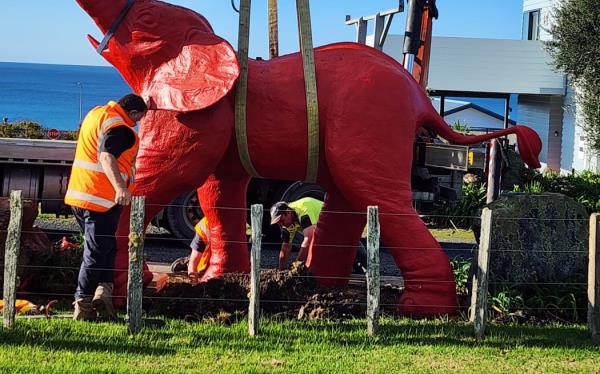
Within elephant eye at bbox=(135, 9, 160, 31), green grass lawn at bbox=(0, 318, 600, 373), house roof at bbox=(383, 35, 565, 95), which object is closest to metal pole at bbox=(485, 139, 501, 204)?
green grass lawn at bbox=(0, 318, 600, 373)

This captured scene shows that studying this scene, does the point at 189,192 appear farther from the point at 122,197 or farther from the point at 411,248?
the point at 122,197

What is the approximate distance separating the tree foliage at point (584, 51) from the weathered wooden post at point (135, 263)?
14.7 meters

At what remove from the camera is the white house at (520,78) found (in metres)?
21.5

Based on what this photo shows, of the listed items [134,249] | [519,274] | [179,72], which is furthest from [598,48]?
[134,249]

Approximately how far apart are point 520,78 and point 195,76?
705 inches

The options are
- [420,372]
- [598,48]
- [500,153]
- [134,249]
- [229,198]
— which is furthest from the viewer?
[598,48]

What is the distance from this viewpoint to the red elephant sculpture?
5.86 meters

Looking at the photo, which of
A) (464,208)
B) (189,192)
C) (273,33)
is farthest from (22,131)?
(273,33)

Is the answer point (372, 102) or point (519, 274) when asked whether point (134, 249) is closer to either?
point (372, 102)

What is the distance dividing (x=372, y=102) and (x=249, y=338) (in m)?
1.92

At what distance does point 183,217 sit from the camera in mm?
10414

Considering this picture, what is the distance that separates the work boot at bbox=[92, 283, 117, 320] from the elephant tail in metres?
2.70

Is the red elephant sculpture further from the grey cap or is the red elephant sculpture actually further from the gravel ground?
the gravel ground

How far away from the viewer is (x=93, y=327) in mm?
5281
